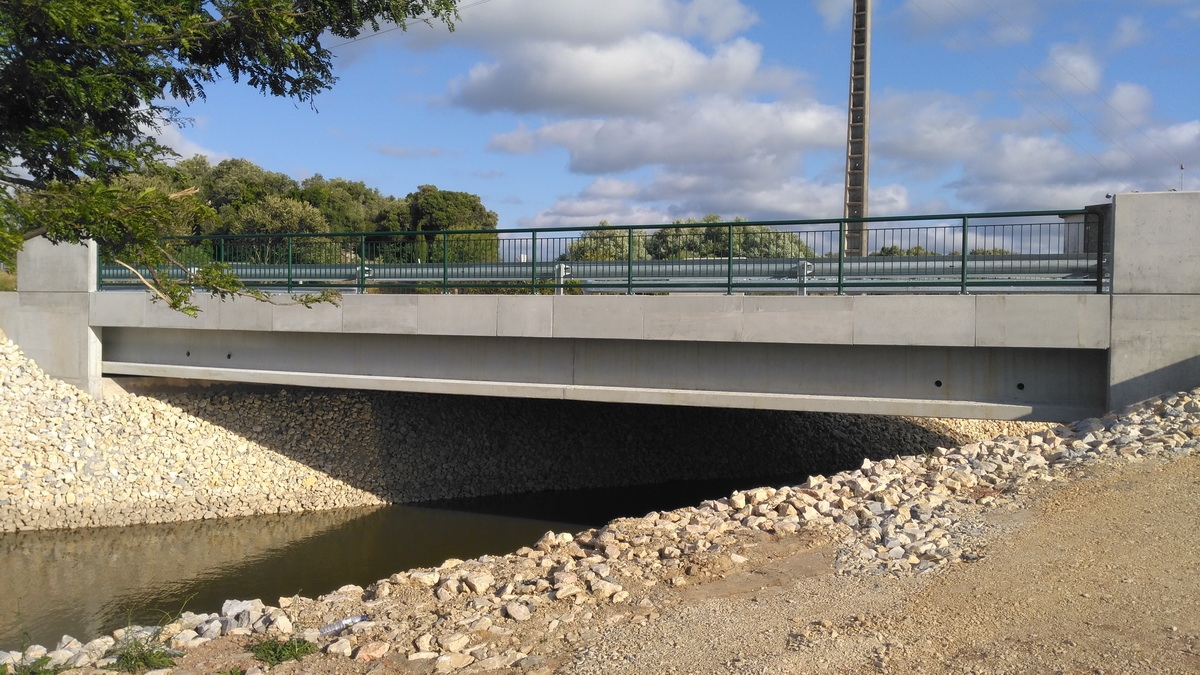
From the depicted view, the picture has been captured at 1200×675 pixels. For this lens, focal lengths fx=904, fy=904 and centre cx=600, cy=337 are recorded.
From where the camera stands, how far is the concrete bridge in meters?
10.5

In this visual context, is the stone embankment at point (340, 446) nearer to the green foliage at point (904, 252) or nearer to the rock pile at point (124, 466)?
the rock pile at point (124, 466)

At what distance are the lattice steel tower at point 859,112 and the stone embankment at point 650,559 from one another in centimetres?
1970

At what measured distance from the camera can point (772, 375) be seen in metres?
12.4

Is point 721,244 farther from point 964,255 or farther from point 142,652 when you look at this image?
point 142,652

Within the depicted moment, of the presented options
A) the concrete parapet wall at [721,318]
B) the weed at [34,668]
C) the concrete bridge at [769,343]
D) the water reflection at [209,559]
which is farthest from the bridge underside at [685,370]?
the weed at [34,668]

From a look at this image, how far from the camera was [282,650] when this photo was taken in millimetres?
6621

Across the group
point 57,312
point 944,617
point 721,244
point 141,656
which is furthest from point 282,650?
point 57,312

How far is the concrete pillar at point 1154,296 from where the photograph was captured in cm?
1029

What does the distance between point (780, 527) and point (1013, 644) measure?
290 cm

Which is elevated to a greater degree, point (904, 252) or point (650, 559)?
point (904, 252)

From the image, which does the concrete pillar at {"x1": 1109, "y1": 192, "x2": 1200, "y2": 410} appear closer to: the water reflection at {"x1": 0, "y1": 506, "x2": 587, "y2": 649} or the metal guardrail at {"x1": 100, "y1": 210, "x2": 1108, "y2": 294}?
the metal guardrail at {"x1": 100, "y1": 210, "x2": 1108, "y2": 294}

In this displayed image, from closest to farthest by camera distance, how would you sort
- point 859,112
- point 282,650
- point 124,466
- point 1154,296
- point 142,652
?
point 282,650 < point 142,652 < point 1154,296 < point 124,466 < point 859,112

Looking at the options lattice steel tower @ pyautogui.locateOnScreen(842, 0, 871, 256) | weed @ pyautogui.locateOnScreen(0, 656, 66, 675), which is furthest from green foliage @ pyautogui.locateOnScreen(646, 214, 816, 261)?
lattice steel tower @ pyautogui.locateOnScreen(842, 0, 871, 256)

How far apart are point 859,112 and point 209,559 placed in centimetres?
2369
